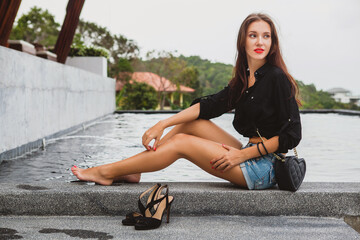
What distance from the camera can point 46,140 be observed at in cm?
748

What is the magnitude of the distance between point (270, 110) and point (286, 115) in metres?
0.11

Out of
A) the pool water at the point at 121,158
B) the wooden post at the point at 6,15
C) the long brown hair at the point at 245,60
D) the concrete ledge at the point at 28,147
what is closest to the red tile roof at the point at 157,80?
the concrete ledge at the point at 28,147

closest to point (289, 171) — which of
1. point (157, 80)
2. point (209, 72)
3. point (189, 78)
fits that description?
point (189, 78)

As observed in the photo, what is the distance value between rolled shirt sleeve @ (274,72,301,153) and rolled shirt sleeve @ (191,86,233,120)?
1.42 ft

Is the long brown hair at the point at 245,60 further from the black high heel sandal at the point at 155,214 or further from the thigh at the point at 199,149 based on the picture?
the black high heel sandal at the point at 155,214

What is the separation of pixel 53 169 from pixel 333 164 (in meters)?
3.10

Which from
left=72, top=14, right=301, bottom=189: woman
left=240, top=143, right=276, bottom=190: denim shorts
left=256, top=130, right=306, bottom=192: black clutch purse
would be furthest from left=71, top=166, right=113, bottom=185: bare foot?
left=256, top=130, right=306, bottom=192: black clutch purse

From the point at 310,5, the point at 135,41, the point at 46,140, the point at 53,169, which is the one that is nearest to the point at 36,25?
the point at 135,41

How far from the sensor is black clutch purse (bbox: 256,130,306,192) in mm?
2820

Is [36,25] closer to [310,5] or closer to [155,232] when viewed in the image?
[310,5]

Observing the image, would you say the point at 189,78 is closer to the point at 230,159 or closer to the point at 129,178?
the point at 129,178

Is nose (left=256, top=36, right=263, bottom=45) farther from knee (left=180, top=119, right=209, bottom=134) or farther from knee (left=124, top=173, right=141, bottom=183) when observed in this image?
knee (left=124, top=173, right=141, bottom=183)

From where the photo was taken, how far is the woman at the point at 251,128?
9.40 feet

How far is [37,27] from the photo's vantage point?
45.4 metres
